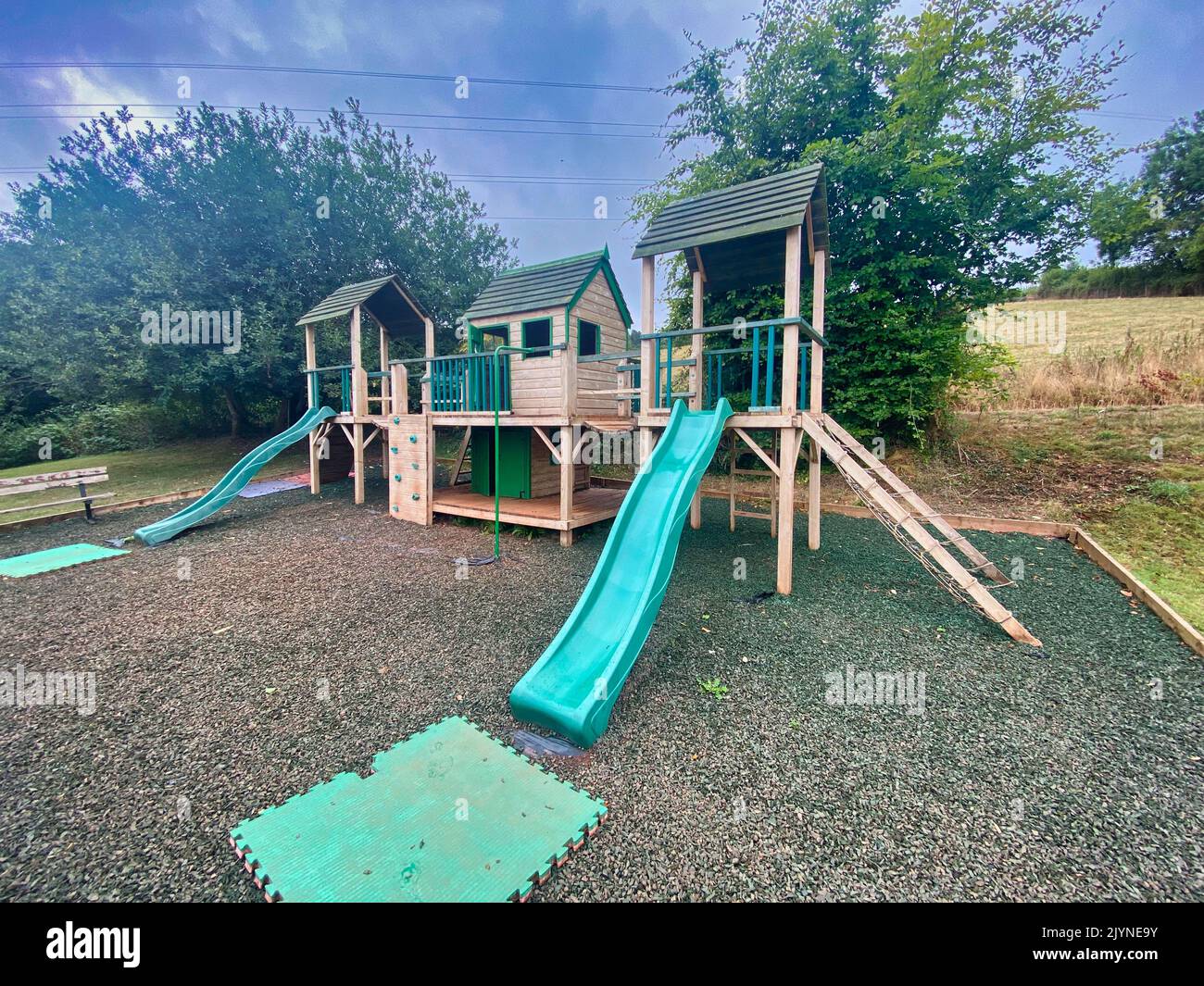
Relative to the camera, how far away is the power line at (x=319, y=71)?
1063 cm

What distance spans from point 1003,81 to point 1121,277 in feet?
71.8

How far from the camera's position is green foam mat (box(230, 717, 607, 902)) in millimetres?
1943

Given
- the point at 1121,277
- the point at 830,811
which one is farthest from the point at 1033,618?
the point at 1121,277

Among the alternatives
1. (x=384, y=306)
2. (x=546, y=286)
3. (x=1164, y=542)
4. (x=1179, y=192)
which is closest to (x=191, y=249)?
(x=384, y=306)

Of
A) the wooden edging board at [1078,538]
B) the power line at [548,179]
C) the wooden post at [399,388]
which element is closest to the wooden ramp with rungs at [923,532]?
the wooden edging board at [1078,538]

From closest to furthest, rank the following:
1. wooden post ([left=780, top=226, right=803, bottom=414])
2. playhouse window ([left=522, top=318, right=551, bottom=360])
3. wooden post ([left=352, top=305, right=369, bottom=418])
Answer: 1. wooden post ([left=780, top=226, right=803, bottom=414])
2. playhouse window ([left=522, top=318, right=551, bottom=360])
3. wooden post ([left=352, top=305, right=369, bottom=418])

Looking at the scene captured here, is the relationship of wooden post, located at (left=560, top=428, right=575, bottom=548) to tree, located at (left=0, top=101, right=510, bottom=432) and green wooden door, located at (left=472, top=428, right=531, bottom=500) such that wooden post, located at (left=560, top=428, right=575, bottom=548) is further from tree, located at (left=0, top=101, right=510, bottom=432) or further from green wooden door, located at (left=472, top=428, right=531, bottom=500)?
tree, located at (left=0, top=101, right=510, bottom=432)

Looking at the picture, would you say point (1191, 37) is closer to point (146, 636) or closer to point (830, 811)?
point (830, 811)
